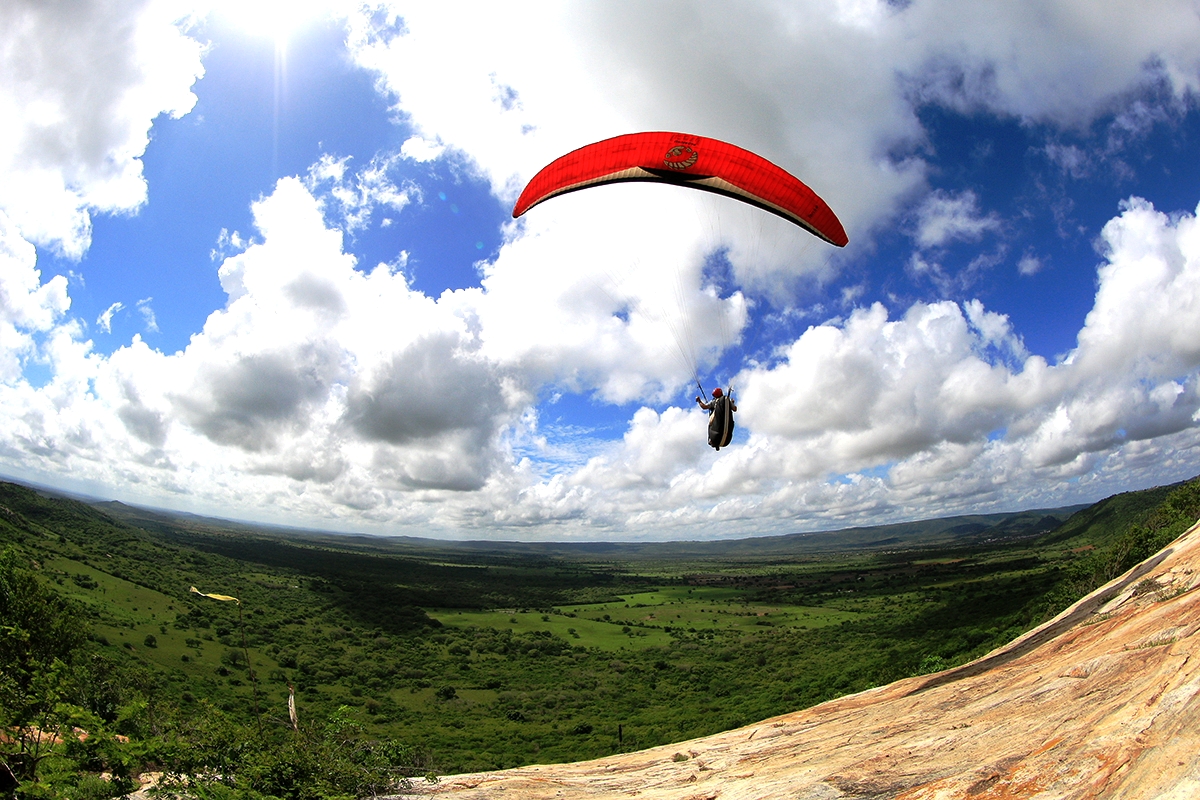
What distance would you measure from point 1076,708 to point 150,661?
77.6 meters

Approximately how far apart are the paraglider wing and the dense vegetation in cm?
1516

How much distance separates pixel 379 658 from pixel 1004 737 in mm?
94135

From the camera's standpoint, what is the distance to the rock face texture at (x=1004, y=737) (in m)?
7.73

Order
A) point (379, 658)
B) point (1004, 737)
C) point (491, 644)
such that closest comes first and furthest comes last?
point (1004, 737), point (379, 658), point (491, 644)

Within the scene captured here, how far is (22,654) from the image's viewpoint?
2398 cm

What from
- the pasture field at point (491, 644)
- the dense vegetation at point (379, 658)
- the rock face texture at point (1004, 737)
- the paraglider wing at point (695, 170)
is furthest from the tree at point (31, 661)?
the paraglider wing at point (695, 170)

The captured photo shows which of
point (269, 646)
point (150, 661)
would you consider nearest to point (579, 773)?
point (150, 661)

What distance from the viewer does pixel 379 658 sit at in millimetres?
84375

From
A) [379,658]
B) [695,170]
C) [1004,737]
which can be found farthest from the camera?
[379,658]

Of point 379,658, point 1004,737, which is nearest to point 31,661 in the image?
point 1004,737

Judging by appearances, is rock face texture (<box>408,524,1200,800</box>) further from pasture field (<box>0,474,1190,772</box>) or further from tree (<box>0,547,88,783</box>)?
pasture field (<box>0,474,1190,772</box>)

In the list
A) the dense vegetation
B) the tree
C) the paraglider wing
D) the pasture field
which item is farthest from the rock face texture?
the paraglider wing

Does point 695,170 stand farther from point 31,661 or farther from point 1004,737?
point 31,661

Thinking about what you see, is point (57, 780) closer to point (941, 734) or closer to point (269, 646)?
point (941, 734)
